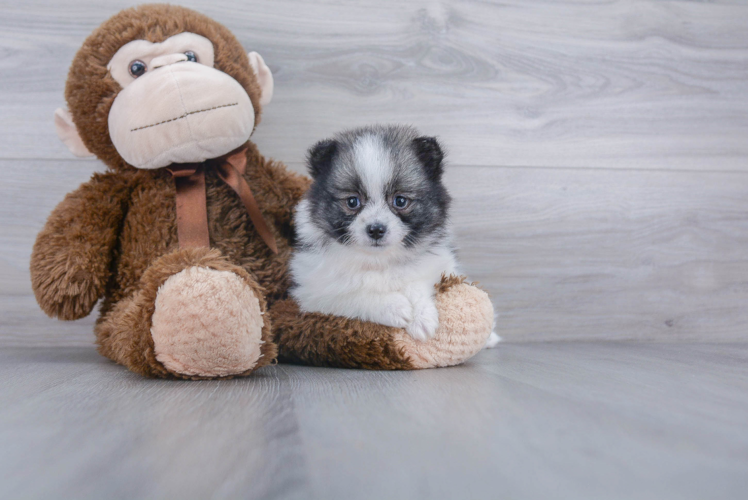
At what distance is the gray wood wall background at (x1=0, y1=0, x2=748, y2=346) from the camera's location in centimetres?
163

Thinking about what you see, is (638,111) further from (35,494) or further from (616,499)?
(35,494)

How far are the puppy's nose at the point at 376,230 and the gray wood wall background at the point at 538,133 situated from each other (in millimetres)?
647

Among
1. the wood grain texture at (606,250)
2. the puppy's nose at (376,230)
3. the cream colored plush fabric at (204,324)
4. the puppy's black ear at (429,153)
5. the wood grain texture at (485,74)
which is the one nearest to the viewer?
the cream colored plush fabric at (204,324)

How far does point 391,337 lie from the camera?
116 cm

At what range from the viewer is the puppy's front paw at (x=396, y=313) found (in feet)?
3.82

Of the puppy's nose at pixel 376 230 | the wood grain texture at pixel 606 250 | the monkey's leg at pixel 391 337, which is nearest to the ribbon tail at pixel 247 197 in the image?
the monkey's leg at pixel 391 337

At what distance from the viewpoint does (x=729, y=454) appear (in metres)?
0.70

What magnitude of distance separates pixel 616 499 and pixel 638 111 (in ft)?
5.27

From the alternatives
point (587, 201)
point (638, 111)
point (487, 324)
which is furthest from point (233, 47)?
point (638, 111)

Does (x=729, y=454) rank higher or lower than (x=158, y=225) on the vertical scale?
lower

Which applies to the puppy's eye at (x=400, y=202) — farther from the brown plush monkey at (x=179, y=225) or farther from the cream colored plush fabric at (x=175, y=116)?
the cream colored plush fabric at (x=175, y=116)

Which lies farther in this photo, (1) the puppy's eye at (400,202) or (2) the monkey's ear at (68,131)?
(2) the monkey's ear at (68,131)

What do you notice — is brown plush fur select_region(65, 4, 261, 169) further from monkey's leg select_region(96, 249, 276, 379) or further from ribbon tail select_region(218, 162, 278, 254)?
monkey's leg select_region(96, 249, 276, 379)

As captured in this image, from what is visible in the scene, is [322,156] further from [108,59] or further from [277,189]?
[108,59]
